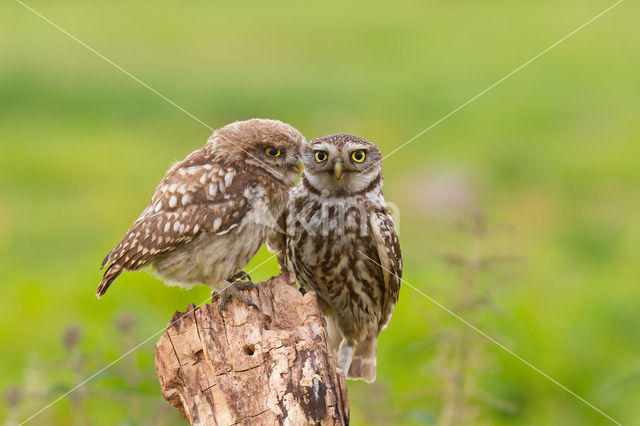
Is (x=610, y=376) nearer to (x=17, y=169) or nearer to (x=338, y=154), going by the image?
(x=338, y=154)

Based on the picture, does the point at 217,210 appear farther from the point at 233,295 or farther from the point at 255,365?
the point at 255,365

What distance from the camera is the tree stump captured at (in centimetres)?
370

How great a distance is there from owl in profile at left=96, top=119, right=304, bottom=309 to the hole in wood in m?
0.43

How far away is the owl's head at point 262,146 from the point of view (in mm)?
4789

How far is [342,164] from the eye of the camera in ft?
16.0

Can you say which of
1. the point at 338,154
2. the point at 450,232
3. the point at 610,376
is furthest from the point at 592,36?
the point at 338,154

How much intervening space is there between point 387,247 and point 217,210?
0.99 metres

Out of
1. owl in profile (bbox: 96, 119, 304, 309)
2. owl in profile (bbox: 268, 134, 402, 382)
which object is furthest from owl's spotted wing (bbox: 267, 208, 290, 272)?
owl in profile (bbox: 96, 119, 304, 309)

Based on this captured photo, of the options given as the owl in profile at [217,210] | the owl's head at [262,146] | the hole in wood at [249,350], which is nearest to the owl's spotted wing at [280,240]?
the owl in profile at [217,210]

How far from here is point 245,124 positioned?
4871mm

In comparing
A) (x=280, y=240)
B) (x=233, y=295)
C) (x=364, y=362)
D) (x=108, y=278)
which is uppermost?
(x=233, y=295)

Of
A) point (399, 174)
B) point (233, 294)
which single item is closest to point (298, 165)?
point (233, 294)

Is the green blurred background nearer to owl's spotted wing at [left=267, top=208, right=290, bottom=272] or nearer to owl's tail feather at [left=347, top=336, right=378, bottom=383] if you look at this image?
owl's tail feather at [left=347, top=336, right=378, bottom=383]

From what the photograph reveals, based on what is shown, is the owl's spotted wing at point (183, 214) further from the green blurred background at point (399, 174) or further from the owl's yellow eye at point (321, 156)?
the green blurred background at point (399, 174)
